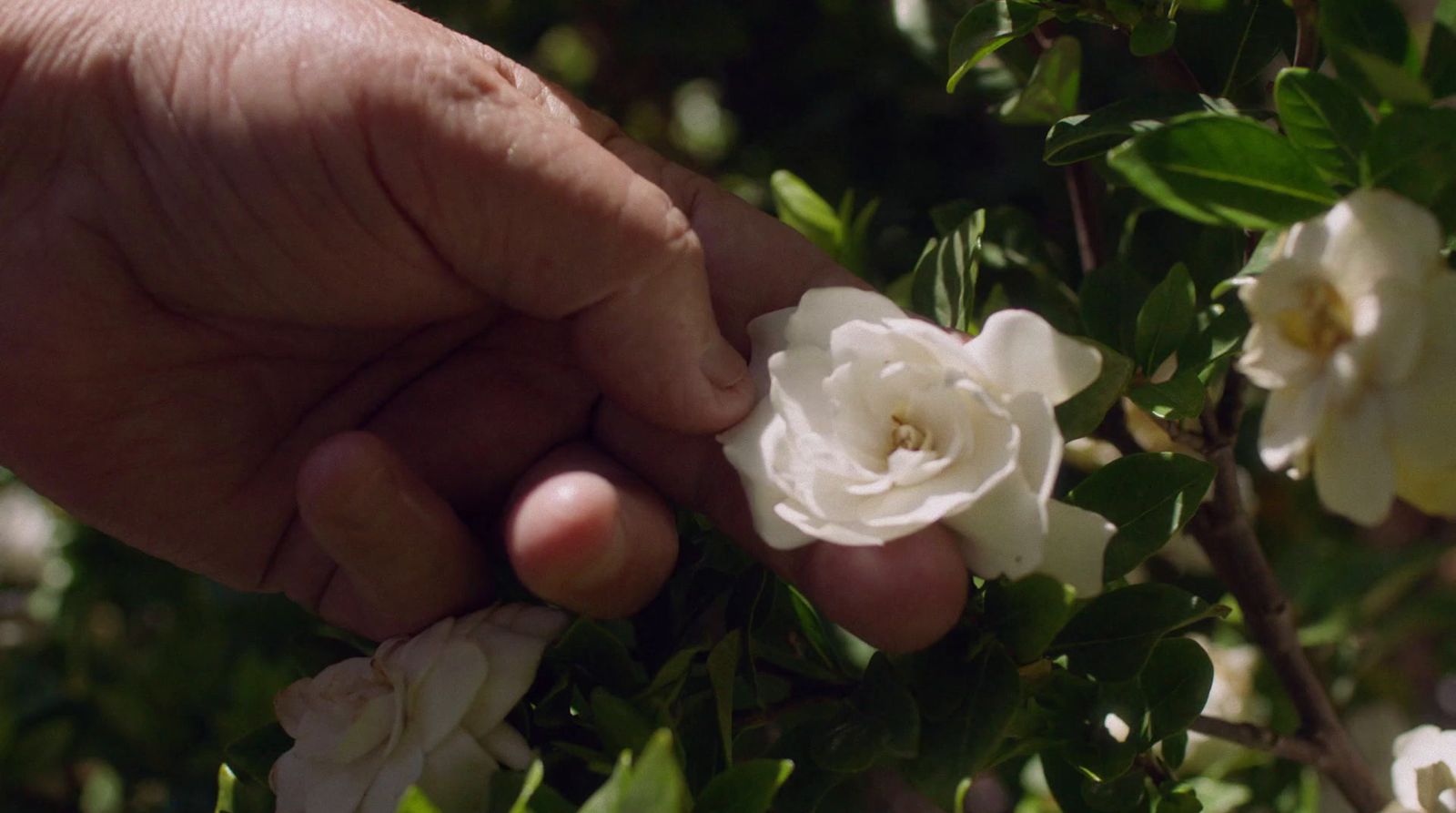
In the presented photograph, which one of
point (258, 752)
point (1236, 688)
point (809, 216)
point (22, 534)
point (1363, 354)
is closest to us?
point (1363, 354)

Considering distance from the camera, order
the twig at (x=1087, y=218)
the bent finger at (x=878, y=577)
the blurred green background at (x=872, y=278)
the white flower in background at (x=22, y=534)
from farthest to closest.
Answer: the white flower in background at (x=22, y=534)
the blurred green background at (x=872, y=278)
the twig at (x=1087, y=218)
the bent finger at (x=878, y=577)

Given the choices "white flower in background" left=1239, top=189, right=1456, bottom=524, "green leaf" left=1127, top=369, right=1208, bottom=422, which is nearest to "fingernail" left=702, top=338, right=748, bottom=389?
"green leaf" left=1127, top=369, right=1208, bottom=422

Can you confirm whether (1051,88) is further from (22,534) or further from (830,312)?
(22,534)

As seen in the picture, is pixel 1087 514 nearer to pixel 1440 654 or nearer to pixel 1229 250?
pixel 1229 250

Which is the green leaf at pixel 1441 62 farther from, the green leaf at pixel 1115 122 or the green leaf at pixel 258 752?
the green leaf at pixel 258 752

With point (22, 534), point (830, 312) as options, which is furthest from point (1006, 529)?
point (22, 534)

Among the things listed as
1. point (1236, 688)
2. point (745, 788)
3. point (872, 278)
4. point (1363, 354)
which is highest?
point (1363, 354)

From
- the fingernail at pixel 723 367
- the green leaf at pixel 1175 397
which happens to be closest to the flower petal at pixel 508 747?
the fingernail at pixel 723 367
